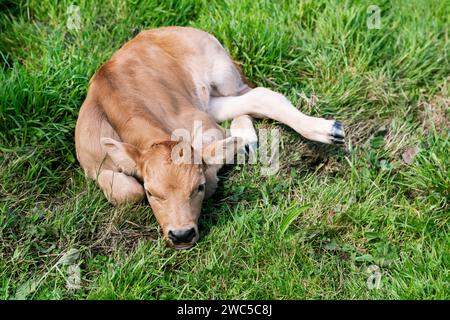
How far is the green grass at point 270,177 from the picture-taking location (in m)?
7.25

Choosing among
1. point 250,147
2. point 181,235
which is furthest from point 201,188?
A: point 250,147

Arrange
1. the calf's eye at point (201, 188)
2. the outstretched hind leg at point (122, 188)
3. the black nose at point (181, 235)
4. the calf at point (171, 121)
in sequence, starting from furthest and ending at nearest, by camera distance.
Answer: the outstretched hind leg at point (122, 188) → the calf's eye at point (201, 188) → the calf at point (171, 121) → the black nose at point (181, 235)

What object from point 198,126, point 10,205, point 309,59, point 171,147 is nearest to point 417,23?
point 309,59

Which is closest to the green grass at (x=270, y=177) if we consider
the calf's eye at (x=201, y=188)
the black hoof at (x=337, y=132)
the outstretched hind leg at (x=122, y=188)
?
the outstretched hind leg at (x=122, y=188)

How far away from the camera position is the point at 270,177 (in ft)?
26.9

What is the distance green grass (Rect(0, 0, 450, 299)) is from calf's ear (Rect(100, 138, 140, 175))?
0.44 m

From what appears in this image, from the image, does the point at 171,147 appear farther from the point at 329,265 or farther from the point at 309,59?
the point at 309,59

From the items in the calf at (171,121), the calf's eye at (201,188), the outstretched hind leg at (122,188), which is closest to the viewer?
the calf at (171,121)

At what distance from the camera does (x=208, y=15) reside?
9914mm

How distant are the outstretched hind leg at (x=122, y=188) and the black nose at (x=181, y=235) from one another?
0.66 m

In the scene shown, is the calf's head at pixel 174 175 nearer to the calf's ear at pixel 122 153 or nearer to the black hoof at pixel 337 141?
the calf's ear at pixel 122 153

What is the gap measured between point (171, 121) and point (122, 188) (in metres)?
0.96

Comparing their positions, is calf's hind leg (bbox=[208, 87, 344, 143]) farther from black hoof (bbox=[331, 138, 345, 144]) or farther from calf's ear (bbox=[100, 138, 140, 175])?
calf's ear (bbox=[100, 138, 140, 175])

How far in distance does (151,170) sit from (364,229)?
194 centimetres
